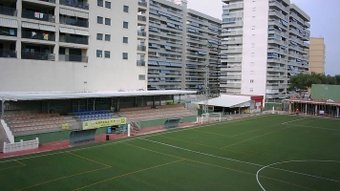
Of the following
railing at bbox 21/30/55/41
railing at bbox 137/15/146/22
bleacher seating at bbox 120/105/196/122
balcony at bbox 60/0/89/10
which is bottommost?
bleacher seating at bbox 120/105/196/122

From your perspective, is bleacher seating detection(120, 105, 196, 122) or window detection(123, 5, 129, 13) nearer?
bleacher seating detection(120, 105, 196, 122)

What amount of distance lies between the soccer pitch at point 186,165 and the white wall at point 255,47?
4952cm

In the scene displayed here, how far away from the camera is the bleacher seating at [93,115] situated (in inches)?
1514

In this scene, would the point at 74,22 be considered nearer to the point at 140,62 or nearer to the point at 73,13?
the point at 73,13

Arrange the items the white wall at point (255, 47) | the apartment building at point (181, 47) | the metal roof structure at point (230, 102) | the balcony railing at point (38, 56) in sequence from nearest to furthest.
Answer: the balcony railing at point (38, 56)
the metal roof structure at point (230, 102)
the white wall at point (255, 47)
the apartment building at point (181, 47)

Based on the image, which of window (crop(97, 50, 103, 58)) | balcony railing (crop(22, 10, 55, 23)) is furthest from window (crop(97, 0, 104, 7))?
balcony railing (crop(22, 10, 55, 23))

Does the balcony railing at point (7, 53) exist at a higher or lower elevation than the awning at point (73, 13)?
lower

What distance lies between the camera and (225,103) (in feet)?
205

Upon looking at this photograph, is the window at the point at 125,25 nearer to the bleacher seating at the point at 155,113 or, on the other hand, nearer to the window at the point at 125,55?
the window at the point at 125,55

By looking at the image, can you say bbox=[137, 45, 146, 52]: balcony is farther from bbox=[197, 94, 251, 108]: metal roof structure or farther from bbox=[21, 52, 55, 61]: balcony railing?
bbox=[21, 52, 55, 61]: balcony railing

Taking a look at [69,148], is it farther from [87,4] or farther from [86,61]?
[87,4]

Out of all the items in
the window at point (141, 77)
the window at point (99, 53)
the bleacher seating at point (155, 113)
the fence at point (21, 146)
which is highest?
the window at point (99, 53)

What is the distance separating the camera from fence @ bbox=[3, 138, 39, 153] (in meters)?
27.3

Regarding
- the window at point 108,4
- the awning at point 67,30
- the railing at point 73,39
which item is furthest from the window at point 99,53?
the window at point 108,4
